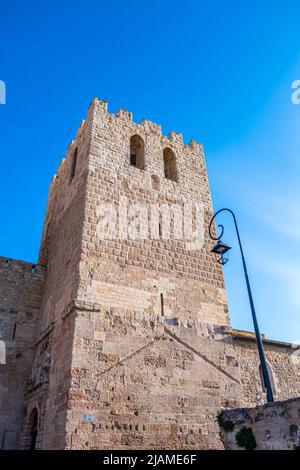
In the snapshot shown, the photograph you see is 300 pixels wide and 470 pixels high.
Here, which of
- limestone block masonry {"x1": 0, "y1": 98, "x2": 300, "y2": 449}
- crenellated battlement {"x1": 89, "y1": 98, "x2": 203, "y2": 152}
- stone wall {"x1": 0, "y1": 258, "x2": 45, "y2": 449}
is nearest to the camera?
limestone block masonry {"x1": 0, "y1": 98, "x2": 300, "y2": 449}

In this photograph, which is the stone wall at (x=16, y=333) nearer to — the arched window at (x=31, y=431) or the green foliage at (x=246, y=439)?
the arched window at (x=31, y=431)

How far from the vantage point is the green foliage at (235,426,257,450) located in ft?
18.9

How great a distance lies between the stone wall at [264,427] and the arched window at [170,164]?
824 centimetres

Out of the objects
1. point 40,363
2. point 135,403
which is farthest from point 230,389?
point 40,363

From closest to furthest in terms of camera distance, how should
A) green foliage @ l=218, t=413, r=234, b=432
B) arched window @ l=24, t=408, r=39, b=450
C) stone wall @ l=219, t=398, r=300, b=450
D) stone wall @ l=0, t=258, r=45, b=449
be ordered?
stone wall @ l=219, t=398, r=300, b=450, green foliage @ l=218, t=413, r=234, b=432, arched window @ l=24, t=408, r=39, b=450, stone wall @ l=0, t=258, r=45, b=449

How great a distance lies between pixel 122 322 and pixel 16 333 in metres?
4.88

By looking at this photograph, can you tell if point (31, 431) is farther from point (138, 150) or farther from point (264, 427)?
point (138, 150)

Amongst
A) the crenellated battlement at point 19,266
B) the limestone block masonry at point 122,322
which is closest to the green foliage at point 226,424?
the limestone block masonry at point 122,322

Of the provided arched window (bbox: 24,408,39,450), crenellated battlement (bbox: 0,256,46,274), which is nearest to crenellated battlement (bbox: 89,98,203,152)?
crenellated battlement (bbox: 0,256,46,274)

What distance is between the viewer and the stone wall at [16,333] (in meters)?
10.4

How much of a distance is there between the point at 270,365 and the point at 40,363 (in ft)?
23.3

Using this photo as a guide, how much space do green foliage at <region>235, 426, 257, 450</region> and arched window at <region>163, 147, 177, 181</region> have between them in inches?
333

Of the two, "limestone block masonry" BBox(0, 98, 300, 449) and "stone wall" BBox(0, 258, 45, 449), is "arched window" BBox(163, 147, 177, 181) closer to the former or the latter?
"limestone block masonry" BBox(0, 98, 300, 449)
